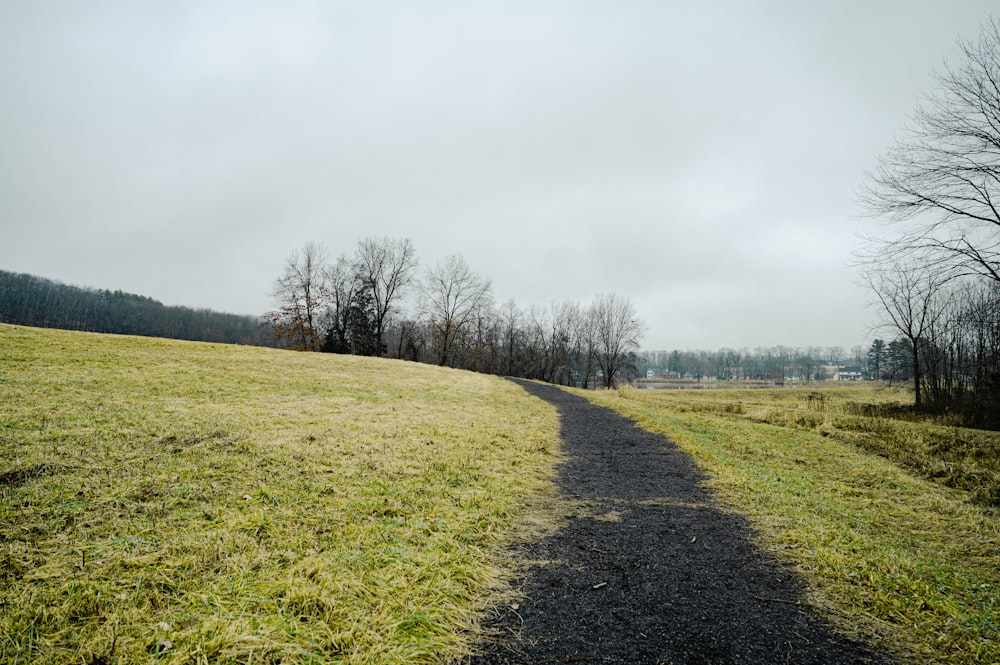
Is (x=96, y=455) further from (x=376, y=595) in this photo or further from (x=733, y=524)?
(x=733, y=524)

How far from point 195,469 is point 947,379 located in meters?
42.4

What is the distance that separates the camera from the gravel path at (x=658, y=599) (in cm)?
257

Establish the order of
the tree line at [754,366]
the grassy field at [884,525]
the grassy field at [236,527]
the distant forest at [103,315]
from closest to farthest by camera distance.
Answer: the grassy field at [236,527] < the grassy field at [884,525] < the distant forest at [103,315] < the tree line at [754,366]

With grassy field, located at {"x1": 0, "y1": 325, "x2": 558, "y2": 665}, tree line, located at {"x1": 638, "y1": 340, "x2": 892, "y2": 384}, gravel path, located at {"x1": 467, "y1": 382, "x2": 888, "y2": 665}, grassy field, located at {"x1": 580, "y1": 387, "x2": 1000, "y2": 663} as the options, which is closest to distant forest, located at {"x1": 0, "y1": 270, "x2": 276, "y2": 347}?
grassy field, located at {"x1": 0, "y1": 325, "x2": 558, "y2": 665}

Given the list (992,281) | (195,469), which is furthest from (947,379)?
(195,469)

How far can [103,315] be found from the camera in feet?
296

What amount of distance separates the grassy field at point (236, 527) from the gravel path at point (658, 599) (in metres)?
0.48

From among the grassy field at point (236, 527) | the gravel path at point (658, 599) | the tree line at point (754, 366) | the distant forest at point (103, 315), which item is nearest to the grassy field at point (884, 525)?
the gravel path at point (658, 599)

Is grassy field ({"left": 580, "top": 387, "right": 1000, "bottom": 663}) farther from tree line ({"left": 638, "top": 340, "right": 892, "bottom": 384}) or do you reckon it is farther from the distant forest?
tree line ({"left": 638, "top": 340, "right": 892, "bottom": 384})

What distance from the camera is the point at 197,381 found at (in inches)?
448

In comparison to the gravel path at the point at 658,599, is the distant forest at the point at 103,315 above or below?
above

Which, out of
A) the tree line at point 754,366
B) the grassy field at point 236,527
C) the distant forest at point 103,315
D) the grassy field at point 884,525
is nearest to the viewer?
the grassy field at point 236,527

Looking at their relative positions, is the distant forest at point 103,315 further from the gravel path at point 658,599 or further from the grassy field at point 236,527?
the gravel path at point 658,599

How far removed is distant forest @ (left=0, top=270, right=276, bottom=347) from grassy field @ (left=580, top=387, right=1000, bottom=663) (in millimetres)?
81516
